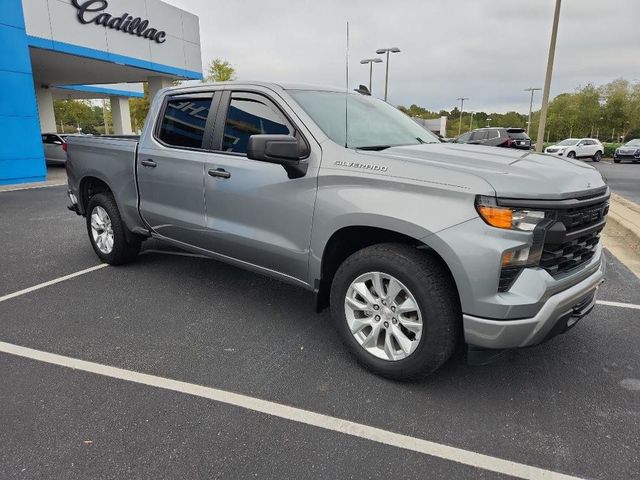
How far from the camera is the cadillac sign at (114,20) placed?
15578mm

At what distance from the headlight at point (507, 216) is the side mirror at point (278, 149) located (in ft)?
4.02

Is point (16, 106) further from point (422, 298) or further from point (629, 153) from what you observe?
point (629, 153)

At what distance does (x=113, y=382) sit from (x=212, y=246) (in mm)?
1407

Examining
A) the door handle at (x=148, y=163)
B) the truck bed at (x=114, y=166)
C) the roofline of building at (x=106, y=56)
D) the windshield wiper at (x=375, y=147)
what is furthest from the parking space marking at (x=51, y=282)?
the roofline of building at (x=106, y=56)

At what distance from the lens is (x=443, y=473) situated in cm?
226

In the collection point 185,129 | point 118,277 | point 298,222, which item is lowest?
point 118,277

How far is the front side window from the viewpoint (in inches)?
139

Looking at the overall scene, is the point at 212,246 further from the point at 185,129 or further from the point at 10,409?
the point at 10,409

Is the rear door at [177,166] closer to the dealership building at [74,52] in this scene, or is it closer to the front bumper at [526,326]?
the front bumper at [526,326]

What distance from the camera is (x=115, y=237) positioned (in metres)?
5.13

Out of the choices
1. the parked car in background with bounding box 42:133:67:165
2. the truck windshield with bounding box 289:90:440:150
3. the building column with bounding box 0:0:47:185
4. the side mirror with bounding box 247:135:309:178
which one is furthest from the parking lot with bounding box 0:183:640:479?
the parked car in background with bounding box 42:133:67:165

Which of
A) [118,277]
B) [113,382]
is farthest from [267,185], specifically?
[118,277]

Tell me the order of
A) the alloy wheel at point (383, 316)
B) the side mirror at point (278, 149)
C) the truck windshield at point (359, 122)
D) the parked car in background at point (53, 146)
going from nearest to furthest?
the alloy wheel at point (383, 316) → the side mirror at point (278, 149) → the truck windshield at point (359, 122) → the parked car in background at point (53, 146)

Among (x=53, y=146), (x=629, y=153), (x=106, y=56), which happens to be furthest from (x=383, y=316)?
(x=629, y=153)
